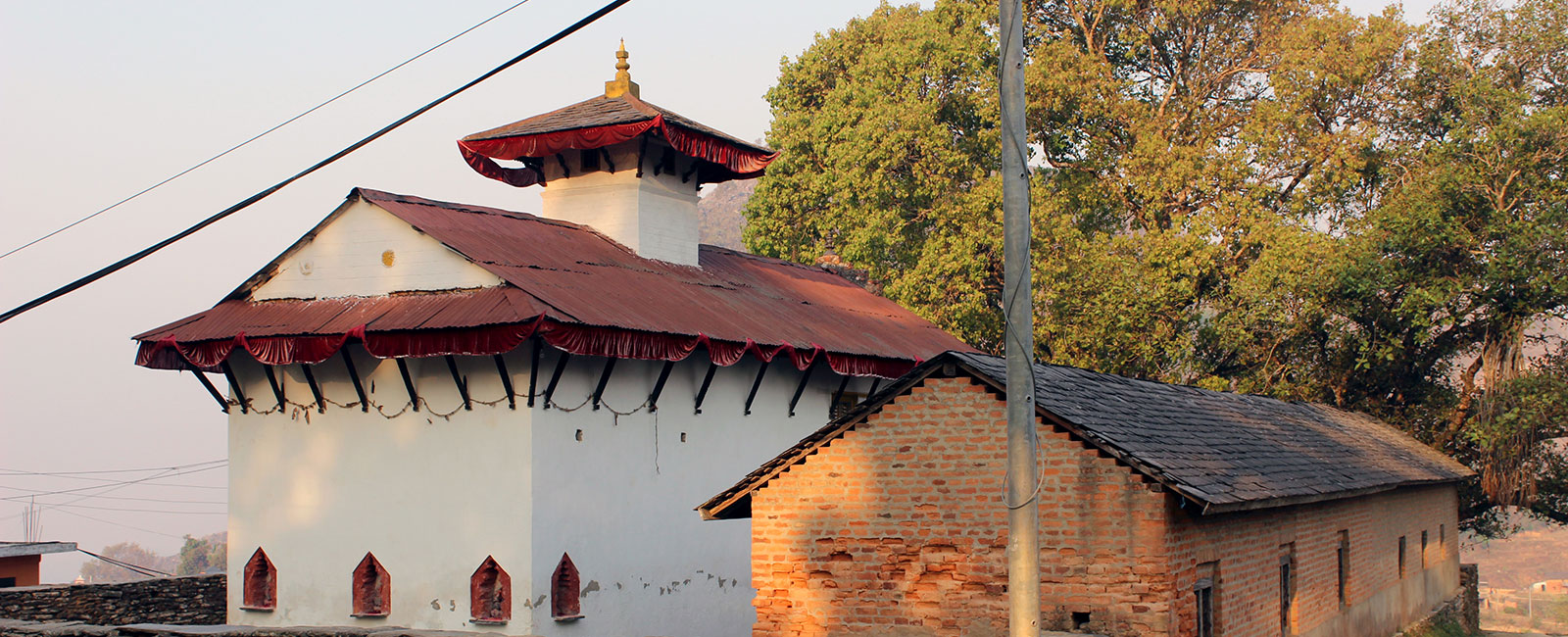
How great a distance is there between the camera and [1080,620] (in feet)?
47.1

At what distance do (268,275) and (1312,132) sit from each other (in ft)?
92.5

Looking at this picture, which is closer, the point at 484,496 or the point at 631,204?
the point at 484,496

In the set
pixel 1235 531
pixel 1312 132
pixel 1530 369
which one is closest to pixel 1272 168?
pixel 1312 132

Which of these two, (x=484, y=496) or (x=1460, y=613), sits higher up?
(x=484, y=496)

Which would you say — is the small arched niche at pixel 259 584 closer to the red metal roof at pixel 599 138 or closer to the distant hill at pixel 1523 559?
the red metal roof at pixel 599 138

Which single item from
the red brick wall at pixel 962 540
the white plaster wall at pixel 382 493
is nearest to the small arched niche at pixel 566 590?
the white plaster wall at pixel 382 493

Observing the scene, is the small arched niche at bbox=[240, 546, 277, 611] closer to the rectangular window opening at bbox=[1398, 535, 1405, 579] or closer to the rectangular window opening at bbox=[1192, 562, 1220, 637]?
the rectangular window opening at bbox=[1192, 562, 1220, 637]

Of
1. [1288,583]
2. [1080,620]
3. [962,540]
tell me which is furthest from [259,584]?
[1288,583]

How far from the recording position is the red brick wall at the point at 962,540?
14102 millimetres

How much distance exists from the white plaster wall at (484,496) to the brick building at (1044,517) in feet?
13.3

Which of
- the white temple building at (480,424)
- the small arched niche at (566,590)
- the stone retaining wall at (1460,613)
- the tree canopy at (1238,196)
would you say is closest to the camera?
the white temple building at (480,424)

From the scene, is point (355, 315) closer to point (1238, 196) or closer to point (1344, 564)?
point (1344, 564)

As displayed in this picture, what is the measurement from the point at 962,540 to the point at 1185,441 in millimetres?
3231

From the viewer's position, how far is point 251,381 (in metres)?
22.1
